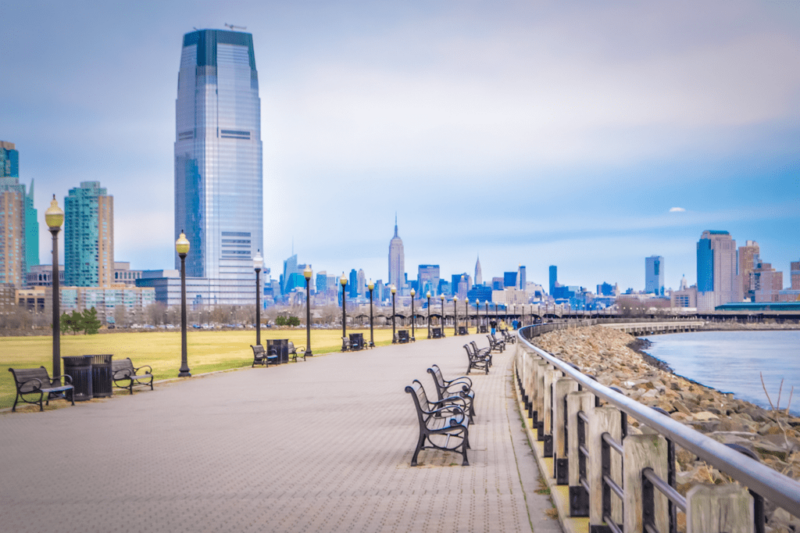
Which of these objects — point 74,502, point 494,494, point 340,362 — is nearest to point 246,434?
Result: point 74,502

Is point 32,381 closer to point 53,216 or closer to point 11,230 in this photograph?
point 53,216

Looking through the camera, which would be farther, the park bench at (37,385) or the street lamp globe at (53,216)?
the street lamp globe at (53,216)

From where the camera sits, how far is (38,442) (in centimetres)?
1040

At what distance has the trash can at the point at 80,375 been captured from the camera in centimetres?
1541

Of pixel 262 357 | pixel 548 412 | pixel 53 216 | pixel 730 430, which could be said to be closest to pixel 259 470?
pixel 548 412

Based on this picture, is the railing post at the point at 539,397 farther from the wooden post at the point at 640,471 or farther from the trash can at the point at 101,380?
the trash can at the point at 101,380

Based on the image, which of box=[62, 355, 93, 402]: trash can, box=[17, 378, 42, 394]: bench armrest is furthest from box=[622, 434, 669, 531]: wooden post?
box=[62, 355, 93, 402]: trash can

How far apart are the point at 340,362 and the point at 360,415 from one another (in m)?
14.7

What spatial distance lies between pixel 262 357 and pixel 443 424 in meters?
16.8

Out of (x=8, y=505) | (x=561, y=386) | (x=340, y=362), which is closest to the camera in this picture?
(x=561, y=386)

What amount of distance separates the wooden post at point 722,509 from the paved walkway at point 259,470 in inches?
143

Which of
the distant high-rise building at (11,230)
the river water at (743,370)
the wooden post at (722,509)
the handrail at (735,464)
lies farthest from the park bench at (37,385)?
the distant high-rise building at (11,230)

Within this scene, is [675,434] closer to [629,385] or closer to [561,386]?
[561,386]

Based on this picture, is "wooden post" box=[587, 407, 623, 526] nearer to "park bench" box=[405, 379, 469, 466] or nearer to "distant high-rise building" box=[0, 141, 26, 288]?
"park bench" box=[405, 379, 469, 466]
